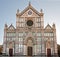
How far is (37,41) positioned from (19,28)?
4.65 meters

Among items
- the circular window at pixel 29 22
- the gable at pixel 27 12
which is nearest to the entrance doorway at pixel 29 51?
the circular window at pixel 29 22

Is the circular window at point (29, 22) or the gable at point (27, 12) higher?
the gable at point (27, 12)

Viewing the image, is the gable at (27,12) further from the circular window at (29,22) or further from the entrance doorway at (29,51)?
the entrance doorway at (29,51)

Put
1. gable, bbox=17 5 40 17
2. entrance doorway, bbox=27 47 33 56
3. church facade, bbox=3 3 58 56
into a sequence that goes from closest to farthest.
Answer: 1. church facade, bbox=3 3 58 56
2. entrance doorway, bbox=27 47 33 56
3. gable, bbox=17 5 40 17

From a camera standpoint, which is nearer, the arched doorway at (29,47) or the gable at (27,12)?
the arched doorway at (29,47)

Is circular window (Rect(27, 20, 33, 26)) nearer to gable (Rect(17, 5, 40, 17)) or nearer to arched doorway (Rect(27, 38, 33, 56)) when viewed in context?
gable (Rect(17, 5, 40, 17))

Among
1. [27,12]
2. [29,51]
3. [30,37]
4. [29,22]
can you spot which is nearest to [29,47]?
[29,51]

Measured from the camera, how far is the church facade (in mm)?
31641

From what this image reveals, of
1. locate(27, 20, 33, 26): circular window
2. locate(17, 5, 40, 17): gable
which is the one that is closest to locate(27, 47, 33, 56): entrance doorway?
locate(27, 20, 33, 26): circular window

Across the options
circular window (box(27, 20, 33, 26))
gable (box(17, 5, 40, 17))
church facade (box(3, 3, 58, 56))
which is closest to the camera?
church facade (box(3, 3, 58, 56))

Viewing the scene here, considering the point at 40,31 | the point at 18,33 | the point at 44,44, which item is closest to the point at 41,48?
the point at 44,44

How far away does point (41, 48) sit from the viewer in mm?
31531

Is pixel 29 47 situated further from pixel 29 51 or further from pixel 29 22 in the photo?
pixel 29 22

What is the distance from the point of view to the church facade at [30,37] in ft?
104
